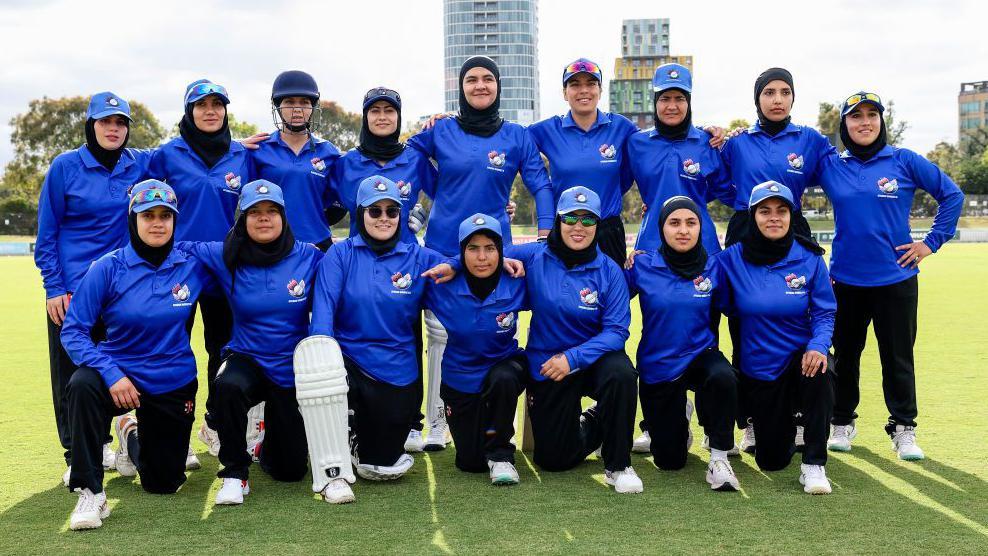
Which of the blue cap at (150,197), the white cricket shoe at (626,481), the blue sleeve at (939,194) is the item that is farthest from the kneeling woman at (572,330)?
the blue sleeve at (939,194)

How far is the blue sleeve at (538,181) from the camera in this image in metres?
5.61

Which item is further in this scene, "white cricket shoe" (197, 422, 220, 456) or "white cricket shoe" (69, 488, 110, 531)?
"white cricket shoe" (197, 422, 220, 456)

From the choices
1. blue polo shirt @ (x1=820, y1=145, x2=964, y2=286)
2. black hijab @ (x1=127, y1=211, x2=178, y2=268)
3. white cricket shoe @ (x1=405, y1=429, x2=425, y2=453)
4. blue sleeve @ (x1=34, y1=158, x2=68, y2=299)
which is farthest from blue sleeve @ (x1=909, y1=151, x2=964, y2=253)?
blue sleeve @ (x1=34, y1=158, x2=68, y2=299)

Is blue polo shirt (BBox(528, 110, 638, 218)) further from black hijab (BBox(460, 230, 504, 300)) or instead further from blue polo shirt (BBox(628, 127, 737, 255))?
black hijab (BBox(460, 230, 504, 300))

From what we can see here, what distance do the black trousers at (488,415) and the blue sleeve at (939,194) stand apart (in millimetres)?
2803

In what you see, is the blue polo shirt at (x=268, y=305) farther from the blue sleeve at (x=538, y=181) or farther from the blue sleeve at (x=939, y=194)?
the blue sleeve at (x=939, y=194)

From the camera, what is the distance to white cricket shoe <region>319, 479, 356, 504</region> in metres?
4.50

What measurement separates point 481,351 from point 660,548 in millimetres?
1676

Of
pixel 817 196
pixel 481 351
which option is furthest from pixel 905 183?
pixel 817 196

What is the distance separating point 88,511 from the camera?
13.7 feet

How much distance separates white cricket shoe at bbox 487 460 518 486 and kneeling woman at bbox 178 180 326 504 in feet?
3.50

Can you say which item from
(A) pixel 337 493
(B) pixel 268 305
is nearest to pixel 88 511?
(A) pixel 337 493

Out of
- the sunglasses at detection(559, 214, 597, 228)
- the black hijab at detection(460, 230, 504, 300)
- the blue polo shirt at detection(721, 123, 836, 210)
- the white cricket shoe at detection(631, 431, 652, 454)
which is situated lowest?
the white cricket shoe at detection(631, 431, 652, 454)

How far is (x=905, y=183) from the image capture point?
5535 mm
